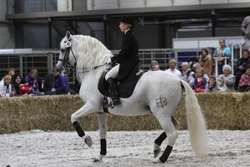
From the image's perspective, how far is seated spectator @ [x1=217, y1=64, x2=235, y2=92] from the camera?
750 inches

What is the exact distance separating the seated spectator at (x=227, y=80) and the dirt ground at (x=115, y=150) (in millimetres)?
2451

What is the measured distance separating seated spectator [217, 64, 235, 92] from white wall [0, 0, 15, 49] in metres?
18.4

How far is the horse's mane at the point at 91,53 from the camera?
12.3m

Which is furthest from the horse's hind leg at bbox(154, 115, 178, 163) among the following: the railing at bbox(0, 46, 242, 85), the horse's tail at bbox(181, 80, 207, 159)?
the railing at bbox(0, 46, 242, 85)

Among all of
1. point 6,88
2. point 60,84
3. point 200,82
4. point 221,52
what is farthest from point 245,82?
point 6,88

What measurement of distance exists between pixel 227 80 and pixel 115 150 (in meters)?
6.41

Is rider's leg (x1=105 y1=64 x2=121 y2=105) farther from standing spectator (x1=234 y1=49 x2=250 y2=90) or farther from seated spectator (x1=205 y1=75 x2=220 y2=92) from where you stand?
standing spectator (x1=234 y1=49 x2=250 y2=90)

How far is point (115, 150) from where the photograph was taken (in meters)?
13.7

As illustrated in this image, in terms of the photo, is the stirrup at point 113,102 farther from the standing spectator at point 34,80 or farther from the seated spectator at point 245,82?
the standing spectator at point 34,80

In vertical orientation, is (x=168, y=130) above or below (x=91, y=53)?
below

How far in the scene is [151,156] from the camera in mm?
12594

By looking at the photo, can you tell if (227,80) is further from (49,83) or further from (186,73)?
(49,83)

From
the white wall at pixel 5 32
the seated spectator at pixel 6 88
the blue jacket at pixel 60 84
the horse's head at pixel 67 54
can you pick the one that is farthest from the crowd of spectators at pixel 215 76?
the white wall at pixel 5 32

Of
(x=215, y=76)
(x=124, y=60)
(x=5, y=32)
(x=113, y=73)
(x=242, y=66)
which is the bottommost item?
(x=215, y=76)
